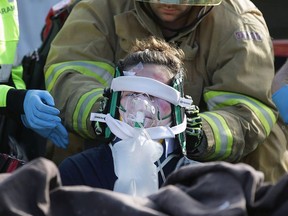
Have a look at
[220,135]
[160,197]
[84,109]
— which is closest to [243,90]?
[220,135]

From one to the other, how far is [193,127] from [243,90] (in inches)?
20.2

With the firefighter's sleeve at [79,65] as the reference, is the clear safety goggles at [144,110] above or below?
above

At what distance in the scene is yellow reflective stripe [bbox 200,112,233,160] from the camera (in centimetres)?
279

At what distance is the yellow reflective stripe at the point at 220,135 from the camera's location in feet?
9.14

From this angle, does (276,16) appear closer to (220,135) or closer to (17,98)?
(220,135)

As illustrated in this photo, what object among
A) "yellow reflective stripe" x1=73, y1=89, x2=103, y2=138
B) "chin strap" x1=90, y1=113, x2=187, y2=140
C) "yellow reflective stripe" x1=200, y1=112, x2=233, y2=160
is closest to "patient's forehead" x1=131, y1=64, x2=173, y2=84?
"chin strap" x1=90, y1=113, x2=187, y2=140

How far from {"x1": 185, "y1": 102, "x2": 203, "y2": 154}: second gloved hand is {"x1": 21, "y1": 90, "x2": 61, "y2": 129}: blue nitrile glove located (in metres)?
0.58

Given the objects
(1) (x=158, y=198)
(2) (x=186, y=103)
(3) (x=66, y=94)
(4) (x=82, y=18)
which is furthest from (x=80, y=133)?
(1) (x=158, y=198)

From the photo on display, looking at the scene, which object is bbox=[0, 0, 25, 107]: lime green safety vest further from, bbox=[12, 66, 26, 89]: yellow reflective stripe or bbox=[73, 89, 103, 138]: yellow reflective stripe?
bbox=[73, 89, 103, 138]: yellow reflective stripe

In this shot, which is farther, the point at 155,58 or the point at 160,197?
the point at 155,58

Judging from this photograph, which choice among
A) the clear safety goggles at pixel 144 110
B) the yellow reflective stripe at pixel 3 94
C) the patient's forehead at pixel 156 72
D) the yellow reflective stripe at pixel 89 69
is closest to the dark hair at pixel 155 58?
the patient's forehead at pixel 156 72

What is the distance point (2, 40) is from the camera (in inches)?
127

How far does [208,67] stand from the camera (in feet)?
10.1

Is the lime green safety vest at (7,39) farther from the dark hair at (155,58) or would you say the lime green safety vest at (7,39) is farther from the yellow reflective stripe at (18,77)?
the dark hair at (155,58)
